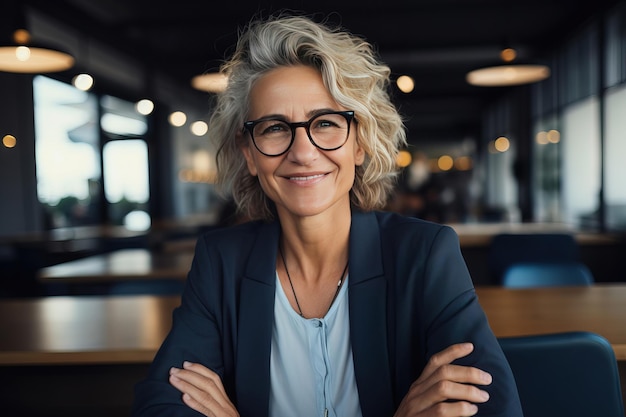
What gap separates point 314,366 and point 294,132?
0.62 m

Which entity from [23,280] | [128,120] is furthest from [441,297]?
[128,120]

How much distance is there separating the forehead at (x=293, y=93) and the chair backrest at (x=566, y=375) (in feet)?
2.49

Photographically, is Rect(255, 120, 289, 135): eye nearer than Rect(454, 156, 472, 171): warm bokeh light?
Yes

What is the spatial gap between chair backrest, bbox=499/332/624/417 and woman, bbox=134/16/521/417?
0.10 meters

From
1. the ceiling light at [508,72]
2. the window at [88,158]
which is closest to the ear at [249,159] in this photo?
the ceiling light at [508,72]

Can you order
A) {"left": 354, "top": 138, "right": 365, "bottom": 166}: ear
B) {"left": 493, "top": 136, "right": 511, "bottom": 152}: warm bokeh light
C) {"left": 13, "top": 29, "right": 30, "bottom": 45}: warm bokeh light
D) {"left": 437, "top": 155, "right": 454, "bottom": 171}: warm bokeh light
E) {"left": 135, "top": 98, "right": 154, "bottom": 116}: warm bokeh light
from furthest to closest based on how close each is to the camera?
{"left": 437, "top": 155, "right": 454, "bottom": 171}: warm bokeh light
{"left": 493, "top": 136, "right": 511, "bottom": 152}: warm bokeh light
{"left": 135, "top": 98, "right": 154, "bottom": 116}: warm bokeh light
{"left": 13, "top": 29, "right": 30, "bottom": 45}: warm bokeh light
{"left": 354, "top": 138, "right": 365, "bottom": 166}: ear

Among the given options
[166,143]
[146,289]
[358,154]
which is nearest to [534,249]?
[146,289]

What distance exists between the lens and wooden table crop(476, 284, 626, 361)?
1852mm

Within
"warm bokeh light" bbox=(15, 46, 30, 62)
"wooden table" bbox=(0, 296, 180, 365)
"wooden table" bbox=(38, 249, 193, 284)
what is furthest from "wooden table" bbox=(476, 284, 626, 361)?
"warm bokeh light" bbox=(15, 46, 30, 62)

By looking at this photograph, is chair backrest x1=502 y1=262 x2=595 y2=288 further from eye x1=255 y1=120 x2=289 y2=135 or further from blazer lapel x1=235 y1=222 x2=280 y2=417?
eye x1=255 y1=120 x2=289 y2=135

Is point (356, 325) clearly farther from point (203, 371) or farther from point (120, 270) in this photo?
point (120, 270)

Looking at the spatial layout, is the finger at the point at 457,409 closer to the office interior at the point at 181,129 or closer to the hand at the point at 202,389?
the hand at the point at 202,389

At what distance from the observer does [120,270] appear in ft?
11.8

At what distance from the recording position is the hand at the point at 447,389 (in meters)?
1.16
